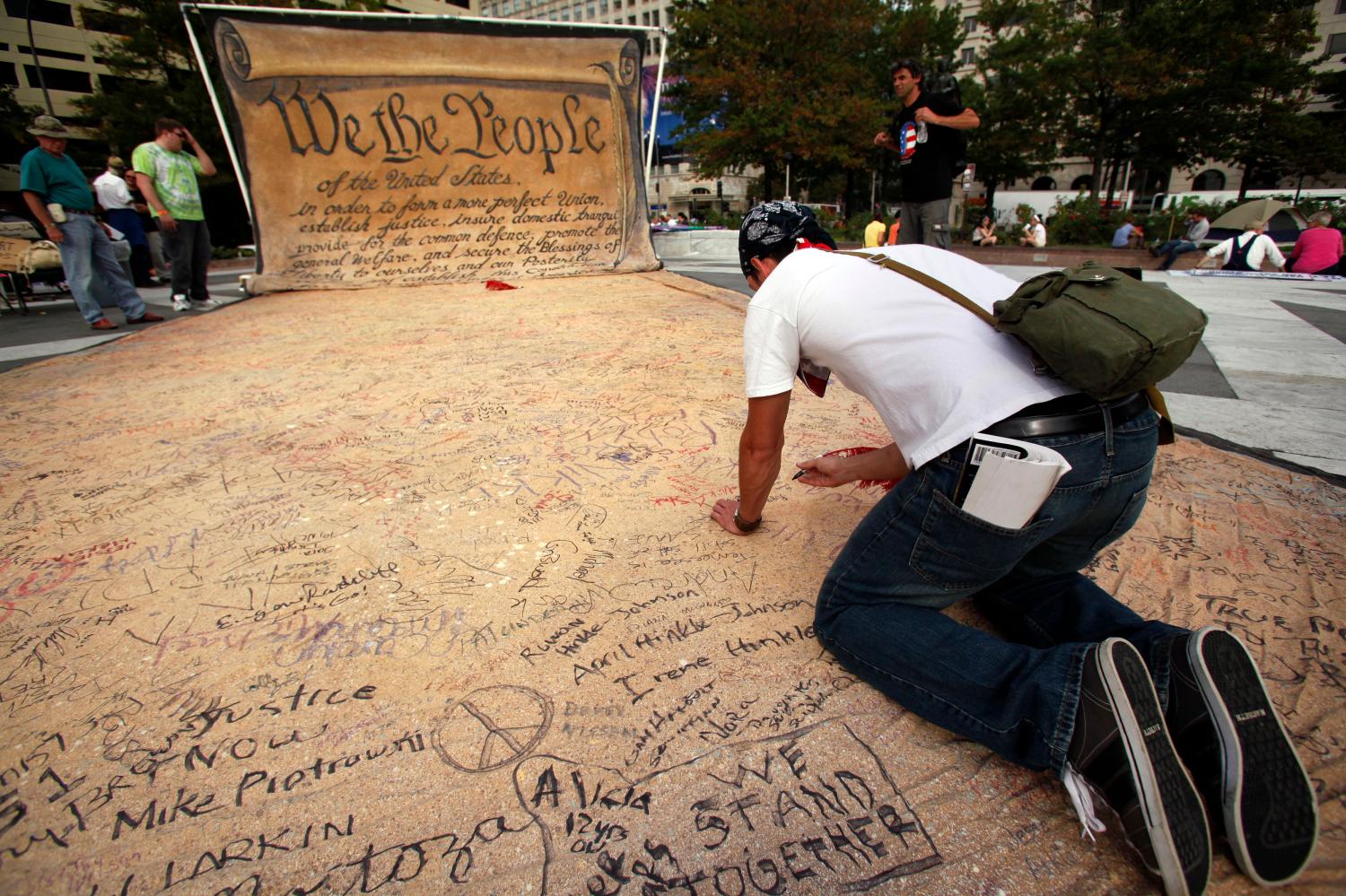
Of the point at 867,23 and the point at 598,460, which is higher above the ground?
the point at 867,23

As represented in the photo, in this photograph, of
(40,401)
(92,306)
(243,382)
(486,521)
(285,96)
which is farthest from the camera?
(285,96)

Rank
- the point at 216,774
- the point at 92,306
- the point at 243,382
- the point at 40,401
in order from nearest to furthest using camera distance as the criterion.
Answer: the point at 216,774
the point at 40,401
the point at 243,382
the point at 92,306

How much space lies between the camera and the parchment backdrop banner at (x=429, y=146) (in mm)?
7598

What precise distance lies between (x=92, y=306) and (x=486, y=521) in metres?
6.51

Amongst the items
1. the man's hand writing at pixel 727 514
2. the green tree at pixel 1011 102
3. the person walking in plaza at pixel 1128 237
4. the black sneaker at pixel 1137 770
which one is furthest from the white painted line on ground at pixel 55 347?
the green tree at pixel 1011 102

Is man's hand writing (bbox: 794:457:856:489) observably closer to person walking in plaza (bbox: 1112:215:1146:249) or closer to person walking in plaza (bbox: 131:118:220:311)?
person walking in plaza (bbox: 131:118:220:311)

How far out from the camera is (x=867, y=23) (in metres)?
23.8

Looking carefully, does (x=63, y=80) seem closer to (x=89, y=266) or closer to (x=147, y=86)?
(x=147, y=86)

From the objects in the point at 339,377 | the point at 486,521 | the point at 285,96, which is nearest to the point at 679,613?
the point at 486,521

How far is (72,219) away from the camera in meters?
5.95

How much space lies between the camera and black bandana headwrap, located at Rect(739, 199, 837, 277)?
1932 mm

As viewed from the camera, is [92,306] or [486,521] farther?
[92,306]

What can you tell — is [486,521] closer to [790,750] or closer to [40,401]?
[790,750]

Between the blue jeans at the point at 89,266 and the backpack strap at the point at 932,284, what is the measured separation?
24.9 feet
